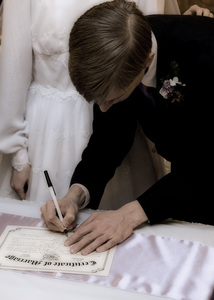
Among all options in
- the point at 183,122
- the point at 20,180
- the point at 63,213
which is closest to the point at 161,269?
the point at 63,213

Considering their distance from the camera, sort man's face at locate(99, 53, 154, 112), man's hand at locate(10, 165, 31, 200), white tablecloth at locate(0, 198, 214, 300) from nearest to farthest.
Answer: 1. white tablecloth at locate(0, 198, 214, 300)
2. man's face at locate(99, 53, 154, 112)
3. man's hand at locate(10, 165, 31, 200)

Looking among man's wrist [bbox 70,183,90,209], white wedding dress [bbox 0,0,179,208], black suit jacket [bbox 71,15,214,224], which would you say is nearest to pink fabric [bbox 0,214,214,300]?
black suit jacket [bbox 71,15,214,224]

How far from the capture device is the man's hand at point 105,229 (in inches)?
43.6

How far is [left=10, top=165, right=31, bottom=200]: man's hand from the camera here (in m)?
1.60

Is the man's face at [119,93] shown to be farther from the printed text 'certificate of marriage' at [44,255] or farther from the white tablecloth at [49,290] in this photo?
the white tablecloth at [49,290]

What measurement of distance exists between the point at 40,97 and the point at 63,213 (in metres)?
0.48

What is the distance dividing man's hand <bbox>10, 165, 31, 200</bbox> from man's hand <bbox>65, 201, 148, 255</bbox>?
0.46m

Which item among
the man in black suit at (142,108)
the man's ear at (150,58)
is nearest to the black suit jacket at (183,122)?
the man in black suit at (142,108)

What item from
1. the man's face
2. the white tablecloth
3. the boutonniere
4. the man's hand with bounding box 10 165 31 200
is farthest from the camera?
the man's hand with bounding box 10 165 31 200

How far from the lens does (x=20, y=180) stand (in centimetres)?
160

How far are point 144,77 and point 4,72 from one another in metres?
0.49

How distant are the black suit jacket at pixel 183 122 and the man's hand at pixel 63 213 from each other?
12 cm

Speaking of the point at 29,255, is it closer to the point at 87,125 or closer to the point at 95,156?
the point at 95,156

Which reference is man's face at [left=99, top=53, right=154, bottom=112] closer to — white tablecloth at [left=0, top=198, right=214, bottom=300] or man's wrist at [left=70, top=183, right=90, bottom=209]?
man's wrist at [left=70, top=183, right=90, bottom=209]
